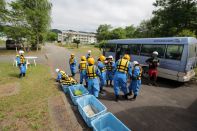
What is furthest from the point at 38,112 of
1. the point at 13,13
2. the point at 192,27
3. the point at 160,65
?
the point at 13,13

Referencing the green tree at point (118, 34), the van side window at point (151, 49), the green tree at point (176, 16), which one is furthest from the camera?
the green tree at point (118, 34)

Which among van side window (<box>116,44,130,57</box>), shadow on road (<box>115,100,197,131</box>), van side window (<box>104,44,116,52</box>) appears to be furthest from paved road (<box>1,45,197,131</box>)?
van side window (<box>104,44,116,52</box>)

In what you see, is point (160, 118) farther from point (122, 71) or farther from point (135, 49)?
point (135, 49)

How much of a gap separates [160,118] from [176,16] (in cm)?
2031

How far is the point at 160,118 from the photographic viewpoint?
4.84 metres

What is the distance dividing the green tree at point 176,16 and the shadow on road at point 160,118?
57.9 feet

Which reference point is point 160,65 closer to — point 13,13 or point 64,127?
point 64,127

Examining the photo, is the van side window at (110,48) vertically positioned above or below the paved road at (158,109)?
above

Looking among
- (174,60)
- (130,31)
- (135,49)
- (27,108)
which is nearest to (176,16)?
(135,49)

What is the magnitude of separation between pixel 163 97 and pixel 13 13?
86.6 ft

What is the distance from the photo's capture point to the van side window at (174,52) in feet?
26.2

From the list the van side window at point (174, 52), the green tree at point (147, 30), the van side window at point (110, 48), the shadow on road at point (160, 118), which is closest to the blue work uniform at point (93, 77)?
the shadow on road at point (160, 118)

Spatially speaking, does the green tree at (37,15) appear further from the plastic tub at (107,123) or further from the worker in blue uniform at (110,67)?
the plastic tub at (107,123)

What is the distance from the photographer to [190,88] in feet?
26.6
